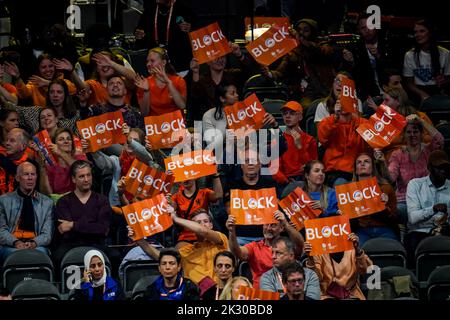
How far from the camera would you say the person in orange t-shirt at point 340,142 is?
14.1 metres

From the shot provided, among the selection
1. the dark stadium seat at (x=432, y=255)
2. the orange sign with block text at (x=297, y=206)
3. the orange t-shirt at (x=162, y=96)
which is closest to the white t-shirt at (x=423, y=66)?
the orange t-shirt at (x=162, y=96)

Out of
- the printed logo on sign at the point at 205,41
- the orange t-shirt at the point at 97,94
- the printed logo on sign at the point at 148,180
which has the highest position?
the printed logo on sign at the point at 205,41

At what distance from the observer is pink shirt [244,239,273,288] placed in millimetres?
12688

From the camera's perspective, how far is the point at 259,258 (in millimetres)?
12719

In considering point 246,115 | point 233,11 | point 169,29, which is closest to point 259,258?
→ point 246,115

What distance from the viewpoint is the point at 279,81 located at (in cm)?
1563

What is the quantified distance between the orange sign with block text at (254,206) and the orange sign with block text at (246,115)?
1.24 metres

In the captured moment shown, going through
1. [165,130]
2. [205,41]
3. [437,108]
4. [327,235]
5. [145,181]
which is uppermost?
[205,41]

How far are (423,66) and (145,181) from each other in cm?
358

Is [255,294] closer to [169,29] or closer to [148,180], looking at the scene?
[148,180]

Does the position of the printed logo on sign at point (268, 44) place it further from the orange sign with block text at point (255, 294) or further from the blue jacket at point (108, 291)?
the orange sign with block text at point (255, 294)
